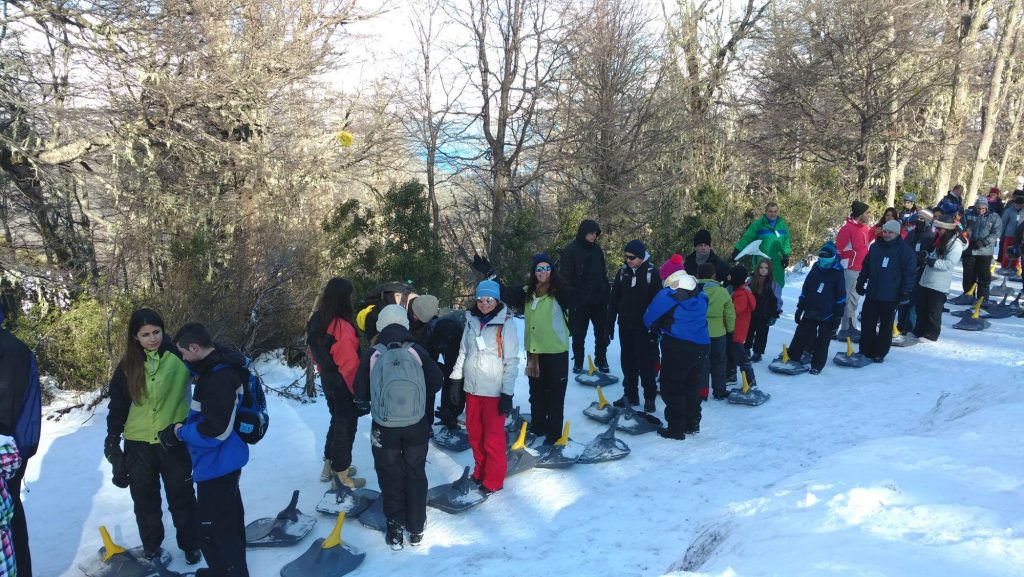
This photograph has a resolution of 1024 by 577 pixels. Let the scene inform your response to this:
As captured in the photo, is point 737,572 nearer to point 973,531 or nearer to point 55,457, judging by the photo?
point 973,531

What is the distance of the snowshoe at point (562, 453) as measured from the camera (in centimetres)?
577

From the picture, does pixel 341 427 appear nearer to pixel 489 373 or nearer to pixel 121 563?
pixel 489 373

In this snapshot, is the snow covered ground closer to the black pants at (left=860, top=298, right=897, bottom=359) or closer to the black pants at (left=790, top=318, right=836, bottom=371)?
the black pants at (left=790, top=318, right=836, bottom=371)

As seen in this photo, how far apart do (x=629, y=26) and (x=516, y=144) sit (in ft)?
14.2

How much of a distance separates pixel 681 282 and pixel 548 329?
1.39m

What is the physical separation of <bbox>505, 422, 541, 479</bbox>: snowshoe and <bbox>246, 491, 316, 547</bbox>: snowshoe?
1.71 meters

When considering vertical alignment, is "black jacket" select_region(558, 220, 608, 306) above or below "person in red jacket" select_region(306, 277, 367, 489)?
above

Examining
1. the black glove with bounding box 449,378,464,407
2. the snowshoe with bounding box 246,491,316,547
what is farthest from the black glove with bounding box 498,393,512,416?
the snowshoe with bounding box 246,491,316,547

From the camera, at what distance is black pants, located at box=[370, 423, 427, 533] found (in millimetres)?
4395

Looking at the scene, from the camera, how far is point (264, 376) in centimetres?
902

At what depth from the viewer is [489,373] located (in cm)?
Answer: 509

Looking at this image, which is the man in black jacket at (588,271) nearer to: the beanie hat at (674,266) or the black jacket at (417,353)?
the beanie hat at (674,266)

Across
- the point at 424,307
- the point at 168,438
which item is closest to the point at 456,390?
the point at 424,307

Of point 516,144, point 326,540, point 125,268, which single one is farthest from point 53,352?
point 516,144
